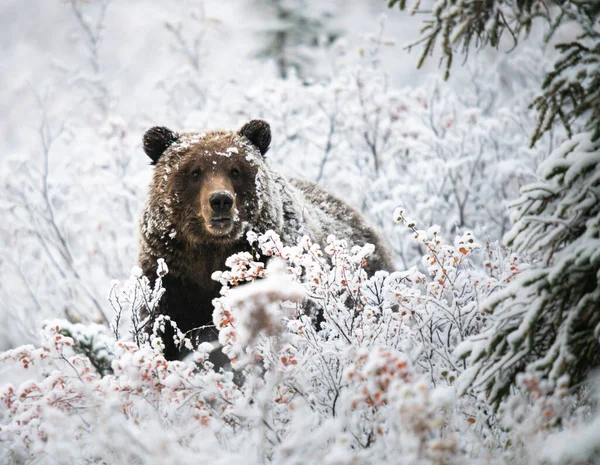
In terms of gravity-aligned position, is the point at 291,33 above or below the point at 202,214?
above

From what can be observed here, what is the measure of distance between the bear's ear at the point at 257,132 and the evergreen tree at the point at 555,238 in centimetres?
230

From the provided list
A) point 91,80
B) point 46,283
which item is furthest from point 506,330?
point 91,80

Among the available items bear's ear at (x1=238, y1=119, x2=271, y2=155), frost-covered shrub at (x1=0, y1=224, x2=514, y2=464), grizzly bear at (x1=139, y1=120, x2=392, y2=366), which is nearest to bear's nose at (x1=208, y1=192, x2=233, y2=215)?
grizzly bear at (x1=139, y1=120, x2=392, y2=366)

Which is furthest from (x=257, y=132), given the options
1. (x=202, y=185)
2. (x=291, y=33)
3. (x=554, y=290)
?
(x=291, y=33)

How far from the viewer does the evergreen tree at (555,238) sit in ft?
7.80

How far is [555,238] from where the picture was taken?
249 centimetres

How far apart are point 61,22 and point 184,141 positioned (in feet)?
96.5

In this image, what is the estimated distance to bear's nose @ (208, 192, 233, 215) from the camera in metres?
4.12

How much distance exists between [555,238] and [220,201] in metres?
2.51

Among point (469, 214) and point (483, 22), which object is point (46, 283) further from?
point (483, 22)

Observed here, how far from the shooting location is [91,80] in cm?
1048

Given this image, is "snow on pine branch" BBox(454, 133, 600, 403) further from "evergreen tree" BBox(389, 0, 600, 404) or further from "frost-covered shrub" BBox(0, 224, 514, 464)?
"frost-covered shrub" BBox(0, 224, 514, 464)

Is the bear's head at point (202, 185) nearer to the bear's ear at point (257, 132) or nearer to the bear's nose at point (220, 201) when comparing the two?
the bear's nose at point (220, 201)

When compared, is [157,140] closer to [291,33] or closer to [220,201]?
[220,201]
